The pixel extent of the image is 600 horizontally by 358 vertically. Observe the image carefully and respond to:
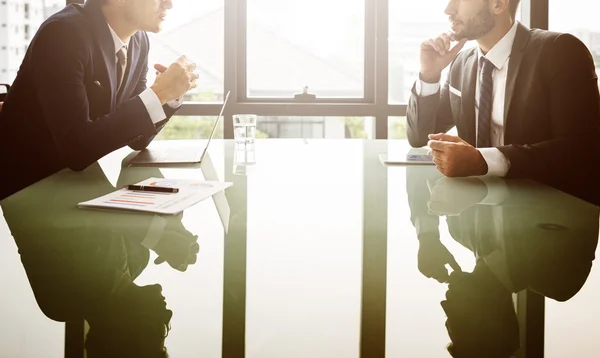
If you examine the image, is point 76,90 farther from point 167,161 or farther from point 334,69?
point 334,69

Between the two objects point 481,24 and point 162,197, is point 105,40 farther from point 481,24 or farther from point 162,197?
point 481,24

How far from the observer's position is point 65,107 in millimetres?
1718

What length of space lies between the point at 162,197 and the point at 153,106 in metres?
0.57

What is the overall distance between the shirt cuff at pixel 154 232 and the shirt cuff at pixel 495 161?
874 mm

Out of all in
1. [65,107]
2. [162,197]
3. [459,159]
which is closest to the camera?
[162,197]

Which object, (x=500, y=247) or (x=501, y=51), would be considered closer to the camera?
(x=500, y=247)

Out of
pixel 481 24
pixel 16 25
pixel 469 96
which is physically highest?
pixel 16 25

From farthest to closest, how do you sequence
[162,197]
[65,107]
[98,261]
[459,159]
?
1. [65,107]
2. [459,159]
3. [162,197]
4. [98,261]

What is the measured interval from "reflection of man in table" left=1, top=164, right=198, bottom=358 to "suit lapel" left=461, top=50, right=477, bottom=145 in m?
1.32

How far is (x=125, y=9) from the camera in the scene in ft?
7.07

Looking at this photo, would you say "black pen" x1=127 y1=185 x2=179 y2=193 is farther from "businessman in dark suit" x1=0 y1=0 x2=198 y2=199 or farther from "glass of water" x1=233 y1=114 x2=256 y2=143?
"glass of water" x1=233 y1=114 x2=256 y2=143

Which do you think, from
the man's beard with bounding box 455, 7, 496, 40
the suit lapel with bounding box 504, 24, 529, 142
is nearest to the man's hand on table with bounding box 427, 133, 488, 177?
the suit lapel with bounding box 504, 24, 529, 142

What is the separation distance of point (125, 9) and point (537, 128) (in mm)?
1468

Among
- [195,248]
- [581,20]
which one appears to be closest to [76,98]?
[195,248]
